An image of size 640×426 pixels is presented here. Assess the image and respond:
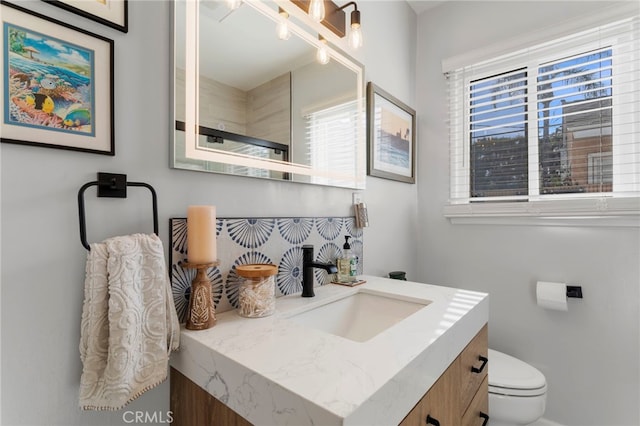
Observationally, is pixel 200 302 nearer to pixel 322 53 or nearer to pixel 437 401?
pixel 437 401

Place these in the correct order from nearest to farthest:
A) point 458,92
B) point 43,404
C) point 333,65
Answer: point 43,404, point 333,65, point 458,92

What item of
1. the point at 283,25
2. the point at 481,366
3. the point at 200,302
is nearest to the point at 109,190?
the point at 200,302

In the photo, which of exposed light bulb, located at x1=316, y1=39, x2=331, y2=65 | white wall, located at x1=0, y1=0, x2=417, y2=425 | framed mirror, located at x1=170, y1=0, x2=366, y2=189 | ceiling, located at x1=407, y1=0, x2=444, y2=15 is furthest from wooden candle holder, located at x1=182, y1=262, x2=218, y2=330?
ceiling, located at x1=407, y1=0, x2=444, y2=15

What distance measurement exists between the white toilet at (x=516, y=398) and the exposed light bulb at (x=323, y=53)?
1588 mm

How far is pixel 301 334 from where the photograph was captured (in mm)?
765

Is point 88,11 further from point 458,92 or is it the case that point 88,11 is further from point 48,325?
point 458,92

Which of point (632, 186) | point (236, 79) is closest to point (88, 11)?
point (236, 79)

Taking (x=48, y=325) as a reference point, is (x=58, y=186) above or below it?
above

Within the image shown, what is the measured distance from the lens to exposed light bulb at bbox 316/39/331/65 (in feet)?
4.32

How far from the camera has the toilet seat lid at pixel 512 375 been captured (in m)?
1.37

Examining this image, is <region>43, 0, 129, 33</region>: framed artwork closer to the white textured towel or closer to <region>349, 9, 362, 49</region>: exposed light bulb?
the white textured towel

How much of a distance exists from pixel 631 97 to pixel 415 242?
1.30m

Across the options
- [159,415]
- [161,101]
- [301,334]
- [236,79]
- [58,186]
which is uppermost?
[236,79]

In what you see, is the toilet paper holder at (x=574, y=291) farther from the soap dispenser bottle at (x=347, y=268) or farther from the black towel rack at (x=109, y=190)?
the black towel rack at (x=109, y=190)
